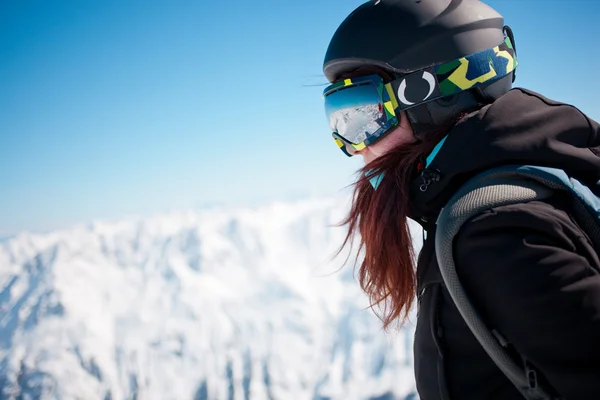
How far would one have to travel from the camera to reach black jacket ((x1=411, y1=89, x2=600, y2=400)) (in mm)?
1069

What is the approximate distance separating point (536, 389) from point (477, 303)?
0.99 feet

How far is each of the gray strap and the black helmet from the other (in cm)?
66


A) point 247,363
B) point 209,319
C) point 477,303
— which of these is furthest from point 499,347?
point 209,319

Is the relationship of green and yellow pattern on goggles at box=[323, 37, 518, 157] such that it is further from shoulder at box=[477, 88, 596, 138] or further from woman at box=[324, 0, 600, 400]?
shoulder at box=[477, 88, 596, 138]

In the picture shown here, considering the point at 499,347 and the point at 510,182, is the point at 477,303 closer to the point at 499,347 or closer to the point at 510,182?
the point at 499,347

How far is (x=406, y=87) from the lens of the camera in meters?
1.85

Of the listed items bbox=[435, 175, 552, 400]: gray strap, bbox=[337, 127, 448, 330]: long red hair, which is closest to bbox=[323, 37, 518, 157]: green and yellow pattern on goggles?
bbox=[337, 127, 448, 330]: long red hair

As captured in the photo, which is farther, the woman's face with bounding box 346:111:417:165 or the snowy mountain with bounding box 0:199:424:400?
Result: the snowy mountain with bounding box 0:199:424:400

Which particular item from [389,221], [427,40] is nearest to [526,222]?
[389,221]

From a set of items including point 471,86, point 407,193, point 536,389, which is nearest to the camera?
point 536,389

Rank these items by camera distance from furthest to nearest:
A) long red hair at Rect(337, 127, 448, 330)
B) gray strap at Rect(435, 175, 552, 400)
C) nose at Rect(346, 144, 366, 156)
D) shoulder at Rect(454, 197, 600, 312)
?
nose at Rect(346, 144, 366, 156) → long red hair at Rect(337, 127, 448, 330) → gray strap at Rect(435, 175, 552, 400) → shoulder at Rect(454, 197, 600, 312)

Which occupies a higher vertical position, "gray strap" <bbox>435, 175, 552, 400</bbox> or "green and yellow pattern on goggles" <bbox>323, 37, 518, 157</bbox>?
"green and yellow pattern on goggles" <bbox>323, 37, 518, 157</bbox>

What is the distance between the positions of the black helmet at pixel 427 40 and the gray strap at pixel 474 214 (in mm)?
662

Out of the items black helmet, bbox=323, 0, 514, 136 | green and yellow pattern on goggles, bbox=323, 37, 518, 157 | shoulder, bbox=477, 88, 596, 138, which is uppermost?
black helmet, bbox=323, 0, 514, 136
